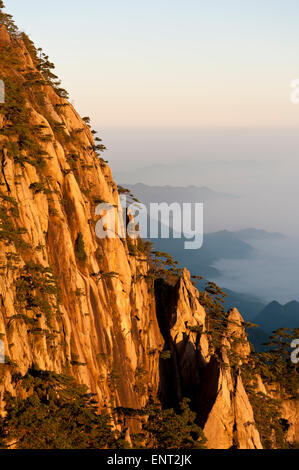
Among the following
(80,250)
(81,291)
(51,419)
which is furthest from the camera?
(80,250)

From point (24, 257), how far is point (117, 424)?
56.6 feet

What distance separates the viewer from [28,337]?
97.7 ft

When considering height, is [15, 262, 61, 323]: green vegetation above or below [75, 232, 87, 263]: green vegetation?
below

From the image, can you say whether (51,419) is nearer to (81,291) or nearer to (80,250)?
(81,291)

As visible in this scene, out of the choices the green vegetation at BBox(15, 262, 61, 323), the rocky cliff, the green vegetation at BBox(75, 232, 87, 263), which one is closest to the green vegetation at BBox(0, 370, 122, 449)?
the rocky cliff

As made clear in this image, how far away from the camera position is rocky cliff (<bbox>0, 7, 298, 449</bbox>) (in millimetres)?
31188

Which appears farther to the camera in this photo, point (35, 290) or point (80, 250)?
point (80, 250)

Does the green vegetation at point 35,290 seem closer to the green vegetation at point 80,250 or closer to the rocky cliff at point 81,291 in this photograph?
the rocky cliff at point 81,291

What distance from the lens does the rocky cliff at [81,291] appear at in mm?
31188

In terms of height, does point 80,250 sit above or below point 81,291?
above

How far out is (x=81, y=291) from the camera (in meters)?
38.0

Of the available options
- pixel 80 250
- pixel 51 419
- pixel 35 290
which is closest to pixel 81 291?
pixel 80 250

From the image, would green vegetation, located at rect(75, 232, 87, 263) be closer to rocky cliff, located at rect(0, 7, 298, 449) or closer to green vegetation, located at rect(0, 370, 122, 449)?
rocky cliff, located at rect(0, 7, 298, 449)
